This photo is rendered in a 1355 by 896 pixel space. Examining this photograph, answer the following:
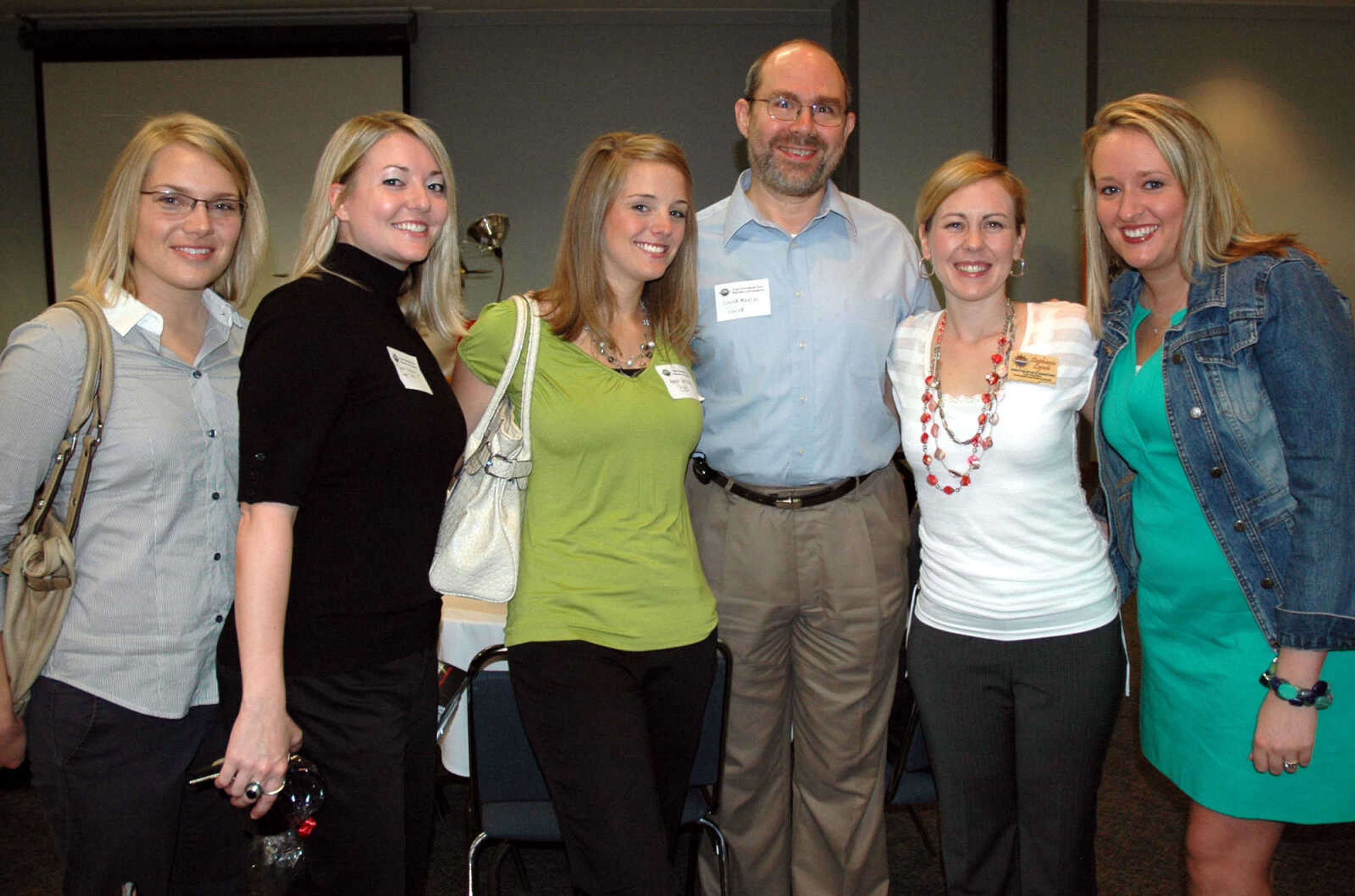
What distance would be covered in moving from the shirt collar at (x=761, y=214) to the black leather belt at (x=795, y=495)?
24.1 inches

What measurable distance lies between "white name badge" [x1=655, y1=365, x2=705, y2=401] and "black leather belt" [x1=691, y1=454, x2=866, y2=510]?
1.28 ft

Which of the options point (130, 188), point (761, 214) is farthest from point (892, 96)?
point (130, 188)

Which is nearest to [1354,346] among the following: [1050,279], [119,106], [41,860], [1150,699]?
[1150,699]

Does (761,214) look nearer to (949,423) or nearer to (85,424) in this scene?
(949,423)

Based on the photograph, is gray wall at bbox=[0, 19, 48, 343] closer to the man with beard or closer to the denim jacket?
the man with beard

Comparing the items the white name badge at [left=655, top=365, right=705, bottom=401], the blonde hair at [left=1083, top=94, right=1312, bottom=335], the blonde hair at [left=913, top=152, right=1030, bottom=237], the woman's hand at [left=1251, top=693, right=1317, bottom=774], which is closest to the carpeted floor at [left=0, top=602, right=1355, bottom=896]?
the woman's hand at [left=1251, top=693, right=1317, bottom=774]

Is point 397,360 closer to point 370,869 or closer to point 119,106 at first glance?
point 370,869

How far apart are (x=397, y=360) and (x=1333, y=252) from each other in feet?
30.9

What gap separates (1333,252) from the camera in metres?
8.48

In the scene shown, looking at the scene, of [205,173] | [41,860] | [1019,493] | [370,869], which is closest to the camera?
[370,869]

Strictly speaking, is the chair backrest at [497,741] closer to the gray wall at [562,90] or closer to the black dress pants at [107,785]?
the black dress pants at [107,785]

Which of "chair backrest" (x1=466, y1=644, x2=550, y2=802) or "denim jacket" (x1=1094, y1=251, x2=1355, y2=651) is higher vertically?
"denim jacket" (x1=1094, y1=251, x2=1355, y2=651)

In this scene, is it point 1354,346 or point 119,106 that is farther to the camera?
point 119,106

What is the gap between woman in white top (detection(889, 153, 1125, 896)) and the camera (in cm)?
185
